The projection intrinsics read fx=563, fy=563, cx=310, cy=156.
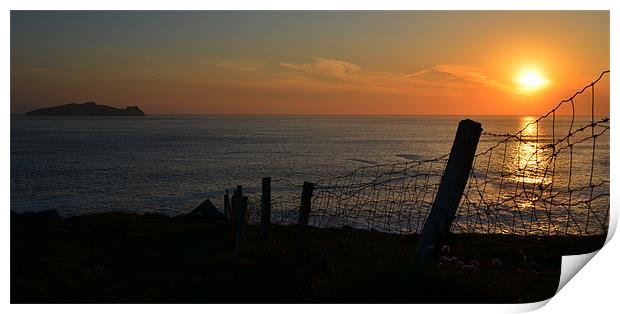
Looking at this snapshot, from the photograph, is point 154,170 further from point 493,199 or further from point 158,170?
point 493,199

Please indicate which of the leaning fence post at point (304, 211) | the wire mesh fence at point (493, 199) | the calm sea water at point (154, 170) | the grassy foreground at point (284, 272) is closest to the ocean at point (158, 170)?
the calm sea water at point (154, 170)

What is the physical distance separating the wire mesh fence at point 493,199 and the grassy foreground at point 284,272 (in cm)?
54

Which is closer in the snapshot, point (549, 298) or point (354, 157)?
point (549, 298)

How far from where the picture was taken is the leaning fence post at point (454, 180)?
188 inches

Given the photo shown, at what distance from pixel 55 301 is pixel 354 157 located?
111 ft

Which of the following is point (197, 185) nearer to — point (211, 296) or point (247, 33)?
point (247, 33)

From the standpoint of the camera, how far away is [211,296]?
4980mm

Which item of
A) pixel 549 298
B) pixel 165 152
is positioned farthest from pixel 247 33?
pixel 165 152

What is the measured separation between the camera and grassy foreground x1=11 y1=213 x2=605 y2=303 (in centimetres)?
452

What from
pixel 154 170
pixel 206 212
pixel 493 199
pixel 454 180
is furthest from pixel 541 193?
pixel 154 170

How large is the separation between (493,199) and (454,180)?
15230 millimetres

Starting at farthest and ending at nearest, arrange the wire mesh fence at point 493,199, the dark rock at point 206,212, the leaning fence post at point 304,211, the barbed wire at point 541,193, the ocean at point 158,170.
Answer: the ocean at point 158,170 → the dark rock at point 206,212 → the wire mesh fence at point 493,199 → the barbed wire at point 541,193 → the leaning fence post at point 304,211
